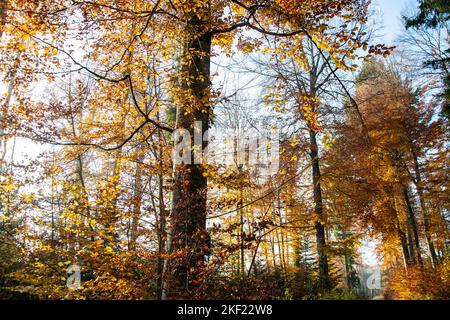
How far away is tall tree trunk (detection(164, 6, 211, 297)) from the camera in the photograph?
328cm

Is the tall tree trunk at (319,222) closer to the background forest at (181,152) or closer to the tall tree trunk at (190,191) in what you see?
the background forest at (181,152)

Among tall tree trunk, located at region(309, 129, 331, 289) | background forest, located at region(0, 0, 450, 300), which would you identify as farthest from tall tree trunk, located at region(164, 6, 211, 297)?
tall tree trunk, located at region(309, 129, 331, 289)

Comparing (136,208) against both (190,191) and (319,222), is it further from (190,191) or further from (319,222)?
(319,222)

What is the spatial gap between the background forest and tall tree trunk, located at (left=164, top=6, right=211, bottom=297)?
25 mm

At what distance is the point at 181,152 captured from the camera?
14.0 ft

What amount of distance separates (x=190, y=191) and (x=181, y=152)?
2.11ft

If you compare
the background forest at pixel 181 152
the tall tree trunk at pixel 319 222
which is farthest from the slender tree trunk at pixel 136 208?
the tall tree trunk at pixel 319 222

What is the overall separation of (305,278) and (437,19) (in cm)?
1180

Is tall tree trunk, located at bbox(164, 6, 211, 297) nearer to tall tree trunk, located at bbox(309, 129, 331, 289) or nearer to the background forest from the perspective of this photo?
the background forest

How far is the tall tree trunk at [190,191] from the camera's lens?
10.8ft

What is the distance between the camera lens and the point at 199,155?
412 cm

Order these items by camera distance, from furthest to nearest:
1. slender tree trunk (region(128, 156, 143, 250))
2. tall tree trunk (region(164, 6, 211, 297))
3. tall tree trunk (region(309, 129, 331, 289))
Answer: tall tree trunk (region(309, 129, 331, 289)) < slender tree trunk (region(128, 156, 143, 250)) < tall tree trunk (region(164, 6, 211, 297))

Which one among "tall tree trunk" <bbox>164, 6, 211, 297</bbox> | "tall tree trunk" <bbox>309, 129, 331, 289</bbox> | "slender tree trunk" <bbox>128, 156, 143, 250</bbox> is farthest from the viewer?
"tall tree trunk" <bbox>309, 129, 331, 289</bbox>

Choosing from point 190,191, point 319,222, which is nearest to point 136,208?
point 190,191
